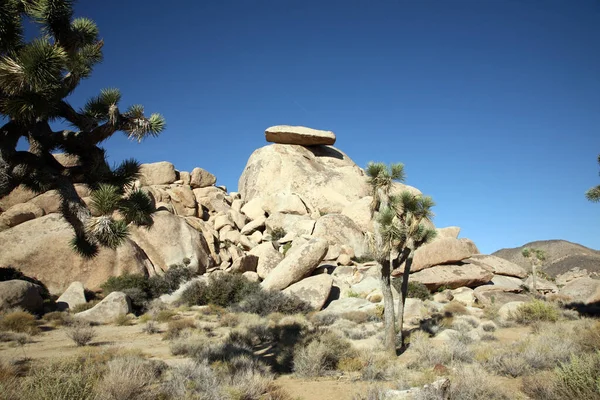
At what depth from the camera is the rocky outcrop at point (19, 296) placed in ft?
43.7

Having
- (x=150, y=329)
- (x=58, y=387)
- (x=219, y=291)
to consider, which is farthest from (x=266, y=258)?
(x=58, y=387)

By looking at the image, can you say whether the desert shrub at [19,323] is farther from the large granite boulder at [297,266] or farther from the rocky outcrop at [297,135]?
the rocky outcrop at [297,135]

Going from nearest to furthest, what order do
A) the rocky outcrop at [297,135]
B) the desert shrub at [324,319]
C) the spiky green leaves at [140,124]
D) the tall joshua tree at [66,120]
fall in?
the tall joshua tree at [66,120] → the spiky green leaves at [140,124] → the desert shrub at [324,319] → the rocky outcrop at [297,135]

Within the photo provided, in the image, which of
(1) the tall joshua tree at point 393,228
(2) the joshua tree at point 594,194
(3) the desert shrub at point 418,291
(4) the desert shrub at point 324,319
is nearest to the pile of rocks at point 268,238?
(3) the desert shrub at point 418,291

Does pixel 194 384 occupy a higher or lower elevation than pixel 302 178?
lower

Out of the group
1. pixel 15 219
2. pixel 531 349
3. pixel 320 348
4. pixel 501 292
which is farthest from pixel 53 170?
pixel 501 292

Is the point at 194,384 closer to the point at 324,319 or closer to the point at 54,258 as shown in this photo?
the point at 324,319

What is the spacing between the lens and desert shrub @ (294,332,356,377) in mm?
8180

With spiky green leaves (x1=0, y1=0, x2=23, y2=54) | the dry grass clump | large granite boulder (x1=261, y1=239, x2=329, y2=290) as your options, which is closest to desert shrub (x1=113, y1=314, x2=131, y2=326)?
large granite boulder (x1=261, y1=239, x2=329, y2=290)

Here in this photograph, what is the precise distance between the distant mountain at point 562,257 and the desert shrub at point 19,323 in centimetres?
5346

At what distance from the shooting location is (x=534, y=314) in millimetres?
14586

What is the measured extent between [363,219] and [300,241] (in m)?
7.34

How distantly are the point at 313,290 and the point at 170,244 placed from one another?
34.5 feet

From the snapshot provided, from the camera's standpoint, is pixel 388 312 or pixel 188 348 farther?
pixel 388 312
